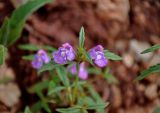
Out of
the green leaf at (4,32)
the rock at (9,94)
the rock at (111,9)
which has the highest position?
the rock at (111,9)

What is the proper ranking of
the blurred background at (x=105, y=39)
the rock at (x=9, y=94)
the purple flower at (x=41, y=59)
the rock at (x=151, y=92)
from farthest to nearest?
the rock at (x=151, y=92)
the blurred background at (x=105, y=39)
the rock at (x=9, y=94)
the purple flower at (x=41, y=59)

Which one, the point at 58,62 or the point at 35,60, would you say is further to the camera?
the point at 35,60

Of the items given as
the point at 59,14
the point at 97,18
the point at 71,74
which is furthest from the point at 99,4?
the point at 71,74

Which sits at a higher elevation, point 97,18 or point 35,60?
point 97,18

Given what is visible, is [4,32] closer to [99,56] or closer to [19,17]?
[19,17]

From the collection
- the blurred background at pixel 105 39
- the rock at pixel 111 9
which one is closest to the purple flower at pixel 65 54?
the blurred background at pixel 105 39

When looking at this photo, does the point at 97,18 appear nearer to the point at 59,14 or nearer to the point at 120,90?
the point at 59,14

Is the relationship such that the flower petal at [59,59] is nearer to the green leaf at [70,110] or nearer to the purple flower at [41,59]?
the green leaf at [70,110]

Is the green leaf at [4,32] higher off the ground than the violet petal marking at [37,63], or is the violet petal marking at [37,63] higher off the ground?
the green leaf at [4,32]
